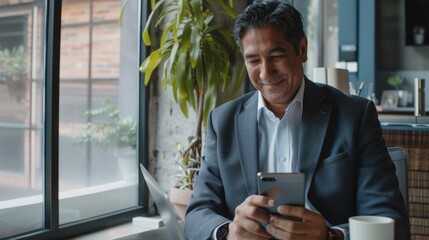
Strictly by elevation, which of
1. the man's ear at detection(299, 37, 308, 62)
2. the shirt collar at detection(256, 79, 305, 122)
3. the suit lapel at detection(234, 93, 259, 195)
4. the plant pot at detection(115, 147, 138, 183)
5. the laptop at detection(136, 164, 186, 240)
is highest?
the man's ear at detection(299, 37, 308, 62)

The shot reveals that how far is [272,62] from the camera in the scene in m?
1.61

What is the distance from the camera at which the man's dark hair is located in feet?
5.16

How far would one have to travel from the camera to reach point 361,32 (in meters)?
7.20

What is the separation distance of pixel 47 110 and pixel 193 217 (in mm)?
1850

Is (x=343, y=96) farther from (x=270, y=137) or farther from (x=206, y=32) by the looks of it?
(x=206, y=32)

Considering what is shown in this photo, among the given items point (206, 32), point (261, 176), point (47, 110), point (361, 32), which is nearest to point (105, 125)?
point (47, 110)

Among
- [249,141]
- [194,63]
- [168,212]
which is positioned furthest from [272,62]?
[194,63]

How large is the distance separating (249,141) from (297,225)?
0.45 meters

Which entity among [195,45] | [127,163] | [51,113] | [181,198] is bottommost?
[181,198]

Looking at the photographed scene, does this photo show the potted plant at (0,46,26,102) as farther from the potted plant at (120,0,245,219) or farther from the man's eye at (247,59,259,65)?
the man's eye at (247,59,259,65)

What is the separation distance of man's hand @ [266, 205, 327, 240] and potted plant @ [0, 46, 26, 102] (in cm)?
209

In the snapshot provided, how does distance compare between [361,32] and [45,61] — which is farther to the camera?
[361,32]

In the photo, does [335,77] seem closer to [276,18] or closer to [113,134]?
[276,18]

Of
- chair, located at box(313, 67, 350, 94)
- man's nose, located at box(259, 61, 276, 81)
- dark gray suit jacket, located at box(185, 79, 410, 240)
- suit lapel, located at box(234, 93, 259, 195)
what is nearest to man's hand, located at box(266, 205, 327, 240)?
dark gray suit jacket, located at box(185, 79, 410, 240)
